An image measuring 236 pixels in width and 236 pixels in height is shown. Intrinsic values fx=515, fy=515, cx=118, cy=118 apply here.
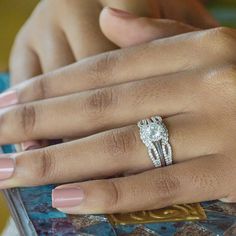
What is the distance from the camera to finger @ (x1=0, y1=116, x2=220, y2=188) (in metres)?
0.63

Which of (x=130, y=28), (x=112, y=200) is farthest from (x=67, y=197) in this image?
(x=130, y=28)

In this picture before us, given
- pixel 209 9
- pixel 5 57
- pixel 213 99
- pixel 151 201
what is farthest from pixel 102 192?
pixel 209 9

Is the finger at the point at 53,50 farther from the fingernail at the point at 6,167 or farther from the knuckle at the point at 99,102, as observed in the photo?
the fingernail at the point at 6,167

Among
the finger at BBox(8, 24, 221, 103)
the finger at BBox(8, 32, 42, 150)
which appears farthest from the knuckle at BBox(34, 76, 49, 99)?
the finger at BBox(8, 32, 42, 150)

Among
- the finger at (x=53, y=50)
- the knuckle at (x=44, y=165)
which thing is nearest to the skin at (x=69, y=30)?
the finger at (x=53, y=50)

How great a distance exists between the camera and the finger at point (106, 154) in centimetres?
63

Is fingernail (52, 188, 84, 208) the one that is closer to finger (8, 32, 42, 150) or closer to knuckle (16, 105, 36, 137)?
knuckle (16, 105, 36, 137)

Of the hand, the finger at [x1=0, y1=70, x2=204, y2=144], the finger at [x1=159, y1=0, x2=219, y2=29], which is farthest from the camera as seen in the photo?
the finger at [x1=159, y1=0, x2=219, y2=29]

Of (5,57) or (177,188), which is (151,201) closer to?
(177,188)

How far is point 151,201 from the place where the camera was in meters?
0.60

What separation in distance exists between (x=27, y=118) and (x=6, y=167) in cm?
10

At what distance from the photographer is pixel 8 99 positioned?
2.46 feet

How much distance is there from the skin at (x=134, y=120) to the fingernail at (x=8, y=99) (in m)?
0.01

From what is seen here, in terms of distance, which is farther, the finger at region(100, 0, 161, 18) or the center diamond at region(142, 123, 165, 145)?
the finger at region(100, 0, 161, 18)
